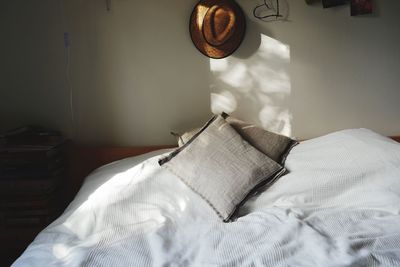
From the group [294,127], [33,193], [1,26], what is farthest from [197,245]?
[1,26]

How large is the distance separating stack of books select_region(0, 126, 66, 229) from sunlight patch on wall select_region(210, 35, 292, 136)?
1.02 m

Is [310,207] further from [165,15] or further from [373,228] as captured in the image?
[165,15]

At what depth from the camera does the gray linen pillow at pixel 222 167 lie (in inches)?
59.2

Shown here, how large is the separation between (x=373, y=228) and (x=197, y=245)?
69 centimetres

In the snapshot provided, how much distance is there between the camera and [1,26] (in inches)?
76.0

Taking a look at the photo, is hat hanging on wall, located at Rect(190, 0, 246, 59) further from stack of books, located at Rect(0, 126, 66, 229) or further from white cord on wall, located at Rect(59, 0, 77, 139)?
stack of books, located at Rect(0, 126, 66, 229)

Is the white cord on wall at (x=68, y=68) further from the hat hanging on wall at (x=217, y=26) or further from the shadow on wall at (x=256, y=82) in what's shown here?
the shadow on wall at (x=256, y=82)

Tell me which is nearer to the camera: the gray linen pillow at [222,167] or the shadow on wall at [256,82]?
the gray linen pillow at [222,167]

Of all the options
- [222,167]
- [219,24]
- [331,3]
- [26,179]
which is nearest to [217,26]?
[219,24]

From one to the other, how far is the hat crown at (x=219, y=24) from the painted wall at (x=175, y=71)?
11cm

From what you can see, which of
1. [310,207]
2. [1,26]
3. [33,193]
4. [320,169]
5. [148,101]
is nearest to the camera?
[310,207]

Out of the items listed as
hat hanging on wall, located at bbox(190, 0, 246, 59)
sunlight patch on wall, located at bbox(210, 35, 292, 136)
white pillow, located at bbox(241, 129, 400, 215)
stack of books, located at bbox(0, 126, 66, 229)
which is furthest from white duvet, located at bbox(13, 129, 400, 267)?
hat hanging on wall, located at bbox(190, 0, 246, 59)

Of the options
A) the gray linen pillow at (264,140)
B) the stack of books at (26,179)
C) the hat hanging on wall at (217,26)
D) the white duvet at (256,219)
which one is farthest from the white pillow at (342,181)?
the stack of books at (26,179)

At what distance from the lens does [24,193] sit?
70.3 inches
